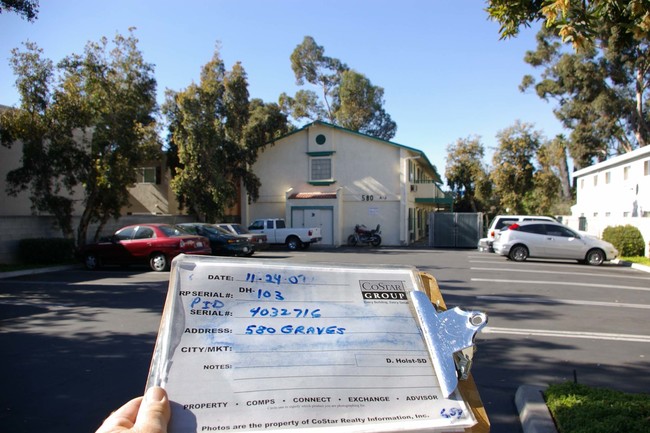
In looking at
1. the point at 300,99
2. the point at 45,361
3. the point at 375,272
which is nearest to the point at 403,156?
the point at 300,99

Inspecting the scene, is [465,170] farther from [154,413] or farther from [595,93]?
[154,413]

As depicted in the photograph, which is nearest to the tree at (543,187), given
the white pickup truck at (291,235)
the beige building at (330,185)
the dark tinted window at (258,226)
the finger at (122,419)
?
the beige building at (330,185)

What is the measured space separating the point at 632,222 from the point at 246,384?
23.5 meters

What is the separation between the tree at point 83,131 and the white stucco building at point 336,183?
12.1 metres

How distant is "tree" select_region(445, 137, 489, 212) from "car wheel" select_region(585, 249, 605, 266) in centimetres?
2412

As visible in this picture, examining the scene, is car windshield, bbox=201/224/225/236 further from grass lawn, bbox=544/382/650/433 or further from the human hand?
the human hand

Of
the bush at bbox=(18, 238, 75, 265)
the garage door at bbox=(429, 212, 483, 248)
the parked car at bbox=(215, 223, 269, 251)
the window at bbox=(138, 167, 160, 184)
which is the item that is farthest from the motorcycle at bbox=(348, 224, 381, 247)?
the bush at bbox=(18, 238, 75, 265)

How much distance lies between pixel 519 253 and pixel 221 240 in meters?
11.7

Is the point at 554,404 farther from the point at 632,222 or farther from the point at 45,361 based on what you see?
the point at 632,222

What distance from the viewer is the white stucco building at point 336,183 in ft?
98.1

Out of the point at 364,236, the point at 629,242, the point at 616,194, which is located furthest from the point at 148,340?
the point at 616,194

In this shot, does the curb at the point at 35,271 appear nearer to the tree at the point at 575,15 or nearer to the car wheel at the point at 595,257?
the tree at the point at 575,15

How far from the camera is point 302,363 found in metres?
1.91

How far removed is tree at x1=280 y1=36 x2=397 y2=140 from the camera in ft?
156
